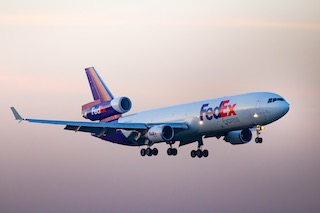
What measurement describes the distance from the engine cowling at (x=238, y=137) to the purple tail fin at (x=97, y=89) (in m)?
16.5

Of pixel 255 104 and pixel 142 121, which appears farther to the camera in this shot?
pixel 142 121

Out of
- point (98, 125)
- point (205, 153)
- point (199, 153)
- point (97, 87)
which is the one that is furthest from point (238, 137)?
point (97, 87)

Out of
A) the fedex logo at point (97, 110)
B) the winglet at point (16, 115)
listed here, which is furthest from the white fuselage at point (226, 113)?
the winglet at point (16, 115)

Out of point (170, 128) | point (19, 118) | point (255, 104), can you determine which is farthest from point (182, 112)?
point (19, 118)

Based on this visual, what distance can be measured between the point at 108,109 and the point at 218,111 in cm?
1685

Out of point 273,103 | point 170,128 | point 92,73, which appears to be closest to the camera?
point 273,103

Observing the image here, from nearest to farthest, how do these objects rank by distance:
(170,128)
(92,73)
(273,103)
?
(273,103)
(170,128)
(92,73)

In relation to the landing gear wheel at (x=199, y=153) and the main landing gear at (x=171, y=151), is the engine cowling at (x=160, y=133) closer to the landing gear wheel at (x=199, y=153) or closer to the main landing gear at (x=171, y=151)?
the main landing gear at (x=171, y=151)

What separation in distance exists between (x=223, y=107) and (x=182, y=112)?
613cm

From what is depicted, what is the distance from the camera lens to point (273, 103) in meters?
97.7

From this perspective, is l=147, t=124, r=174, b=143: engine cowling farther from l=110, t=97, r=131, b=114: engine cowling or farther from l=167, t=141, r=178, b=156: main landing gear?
l=110, t=97, r=131, b=114: engine cowling

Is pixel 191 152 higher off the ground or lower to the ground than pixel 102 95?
lower

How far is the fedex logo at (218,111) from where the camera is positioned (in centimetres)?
9960

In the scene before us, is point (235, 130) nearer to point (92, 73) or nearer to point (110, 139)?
point (110, 139)
